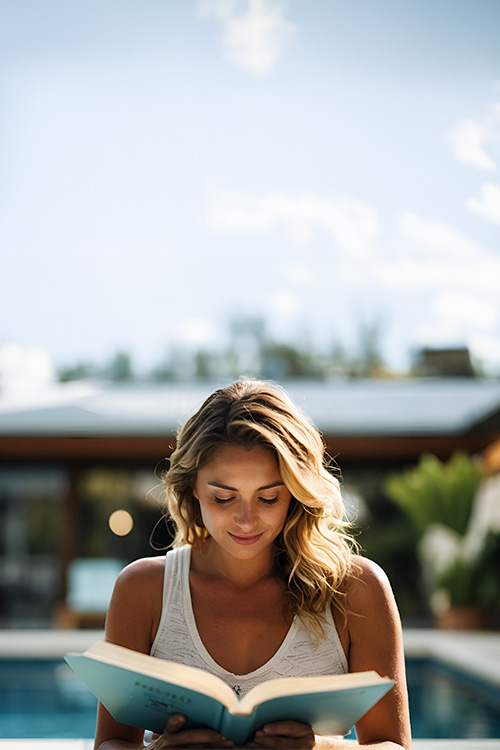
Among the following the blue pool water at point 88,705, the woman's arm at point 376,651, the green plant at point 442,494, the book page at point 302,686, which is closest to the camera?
the book page at point 302,686

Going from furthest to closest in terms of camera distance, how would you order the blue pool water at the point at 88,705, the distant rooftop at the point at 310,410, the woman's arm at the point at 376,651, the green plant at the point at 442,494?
the distant rooftop at the point at 310,410 → the green plant at the point at 442,494 → the blue pool water at the point at 88,705 → the woman's arm at the point at 376,651

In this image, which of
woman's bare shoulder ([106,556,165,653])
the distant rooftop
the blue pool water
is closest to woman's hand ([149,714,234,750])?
woman's bare shoulder ([106,556,165,653])

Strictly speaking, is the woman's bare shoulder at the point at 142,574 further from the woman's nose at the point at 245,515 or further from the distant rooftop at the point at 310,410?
the distant rooftop at the point at 310,410

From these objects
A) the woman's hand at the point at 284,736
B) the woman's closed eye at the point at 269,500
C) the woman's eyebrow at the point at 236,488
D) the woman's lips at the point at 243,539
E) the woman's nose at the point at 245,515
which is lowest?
the woman's hand at the point at 284,736

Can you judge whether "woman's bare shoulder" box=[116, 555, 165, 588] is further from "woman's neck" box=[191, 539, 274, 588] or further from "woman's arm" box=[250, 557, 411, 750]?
"woman's arm" box=[250, 557, 411, 750]

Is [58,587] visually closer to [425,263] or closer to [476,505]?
[476,505]

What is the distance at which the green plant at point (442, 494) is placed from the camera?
9.85 metres

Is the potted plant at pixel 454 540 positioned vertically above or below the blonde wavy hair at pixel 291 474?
below

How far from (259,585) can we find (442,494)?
831 cm

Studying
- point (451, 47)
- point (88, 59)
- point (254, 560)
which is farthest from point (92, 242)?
point (254, 560)

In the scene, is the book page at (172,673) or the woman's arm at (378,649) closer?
the book page at (172,673)

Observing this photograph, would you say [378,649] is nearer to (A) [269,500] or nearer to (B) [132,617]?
(A) [269,500]

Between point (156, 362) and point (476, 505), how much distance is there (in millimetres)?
15289

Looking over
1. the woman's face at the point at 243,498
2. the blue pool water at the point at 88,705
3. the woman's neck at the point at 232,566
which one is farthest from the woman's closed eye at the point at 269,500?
the blue pool water at the point at 88,705
